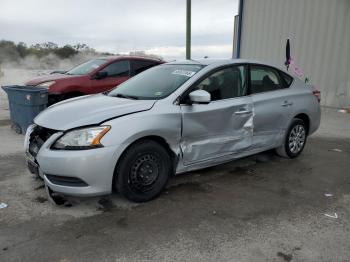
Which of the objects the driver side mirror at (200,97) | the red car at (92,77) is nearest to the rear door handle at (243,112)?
the driver side mirror at (200,97)

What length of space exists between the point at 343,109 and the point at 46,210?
1044 cm

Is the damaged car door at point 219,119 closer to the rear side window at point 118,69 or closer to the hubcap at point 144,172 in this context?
the hubcap at point 144,172

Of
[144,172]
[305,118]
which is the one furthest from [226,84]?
[305,118]

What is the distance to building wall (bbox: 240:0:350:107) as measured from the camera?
11.5 m

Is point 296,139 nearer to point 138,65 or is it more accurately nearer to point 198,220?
point 198,220

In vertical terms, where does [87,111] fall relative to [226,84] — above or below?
below

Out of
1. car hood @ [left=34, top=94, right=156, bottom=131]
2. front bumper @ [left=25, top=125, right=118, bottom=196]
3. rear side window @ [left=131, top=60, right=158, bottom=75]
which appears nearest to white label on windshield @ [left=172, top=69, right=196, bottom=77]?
car hood @ [left=34, top=94, right=156, bottom=131]

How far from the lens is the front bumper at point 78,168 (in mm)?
3568

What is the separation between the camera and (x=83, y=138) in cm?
365

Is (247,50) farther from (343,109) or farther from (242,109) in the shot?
(242,109)

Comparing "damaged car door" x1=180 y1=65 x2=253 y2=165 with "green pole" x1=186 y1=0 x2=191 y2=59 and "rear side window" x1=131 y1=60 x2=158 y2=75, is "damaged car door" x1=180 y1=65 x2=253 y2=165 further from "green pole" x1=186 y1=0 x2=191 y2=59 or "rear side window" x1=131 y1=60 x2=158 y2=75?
"green pole" x1=186 y1=0 x2=191 y2=59

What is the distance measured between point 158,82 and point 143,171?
1289 millimetres

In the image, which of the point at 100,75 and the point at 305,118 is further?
the point at 100,75

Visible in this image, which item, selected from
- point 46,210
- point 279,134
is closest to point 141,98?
point 46,210
